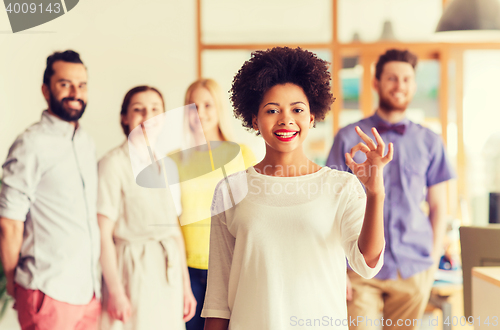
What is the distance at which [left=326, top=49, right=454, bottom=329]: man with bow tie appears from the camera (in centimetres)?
199

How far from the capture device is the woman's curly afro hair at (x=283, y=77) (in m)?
1.07

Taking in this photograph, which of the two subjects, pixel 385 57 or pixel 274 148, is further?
pixel 385 57

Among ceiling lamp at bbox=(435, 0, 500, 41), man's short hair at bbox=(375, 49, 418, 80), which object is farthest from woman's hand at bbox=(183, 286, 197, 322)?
ceiling lamp at bbox=(435, 0, 500, 41)

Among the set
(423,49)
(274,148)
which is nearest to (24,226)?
(274,148)

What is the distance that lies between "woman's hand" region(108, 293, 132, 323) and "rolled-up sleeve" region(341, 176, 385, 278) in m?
1.47

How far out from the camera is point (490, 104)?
131 inches

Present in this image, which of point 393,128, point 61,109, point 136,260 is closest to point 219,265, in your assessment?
point 136,260

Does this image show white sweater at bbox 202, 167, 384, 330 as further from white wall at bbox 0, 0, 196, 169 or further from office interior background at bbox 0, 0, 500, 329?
office interior background at bbox 0, 0, 500, 329

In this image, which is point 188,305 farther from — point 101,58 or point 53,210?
point 101,58

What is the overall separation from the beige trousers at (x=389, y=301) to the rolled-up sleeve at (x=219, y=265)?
105 centimetres

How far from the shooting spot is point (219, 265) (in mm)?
1073

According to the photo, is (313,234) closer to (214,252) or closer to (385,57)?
(214,252)

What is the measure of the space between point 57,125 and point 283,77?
1426mm

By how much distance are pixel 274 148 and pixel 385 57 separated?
132cm
